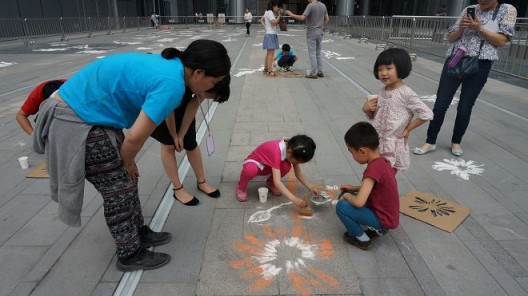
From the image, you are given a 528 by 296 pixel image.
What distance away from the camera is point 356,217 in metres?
2.36

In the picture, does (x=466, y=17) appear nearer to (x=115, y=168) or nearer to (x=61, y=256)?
(x=115, y=168)

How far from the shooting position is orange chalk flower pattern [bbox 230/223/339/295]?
2136 millimetres

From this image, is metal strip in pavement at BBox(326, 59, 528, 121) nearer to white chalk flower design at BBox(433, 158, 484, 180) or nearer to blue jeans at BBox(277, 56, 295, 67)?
blue jeans at BBox(277, 56, 295, 67)

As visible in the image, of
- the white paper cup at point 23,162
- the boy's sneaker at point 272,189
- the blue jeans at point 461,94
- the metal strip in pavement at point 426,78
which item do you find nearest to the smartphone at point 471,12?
the blue jeans at point 461,94

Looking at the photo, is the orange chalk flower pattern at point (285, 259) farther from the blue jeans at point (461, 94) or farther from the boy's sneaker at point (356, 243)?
the blue jeans at point (461, 94)

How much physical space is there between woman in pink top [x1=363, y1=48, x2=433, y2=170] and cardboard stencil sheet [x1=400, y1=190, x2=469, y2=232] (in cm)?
41

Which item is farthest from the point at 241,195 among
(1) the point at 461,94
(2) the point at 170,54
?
(1) the point at 461,94

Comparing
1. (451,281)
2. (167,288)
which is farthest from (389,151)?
(167,288)

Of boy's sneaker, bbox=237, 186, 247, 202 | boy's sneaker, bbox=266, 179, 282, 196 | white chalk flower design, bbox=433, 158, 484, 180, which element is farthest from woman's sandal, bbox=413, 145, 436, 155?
boy's sneaker, bbox=237, 186, 247, 202

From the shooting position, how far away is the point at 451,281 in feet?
7.07

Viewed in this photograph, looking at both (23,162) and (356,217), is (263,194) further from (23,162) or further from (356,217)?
(23,162)

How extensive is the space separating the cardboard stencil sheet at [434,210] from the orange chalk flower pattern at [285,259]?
0.85 meters

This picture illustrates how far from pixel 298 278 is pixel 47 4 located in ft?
79.9

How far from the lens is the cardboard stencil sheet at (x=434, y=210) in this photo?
2.74 meters
